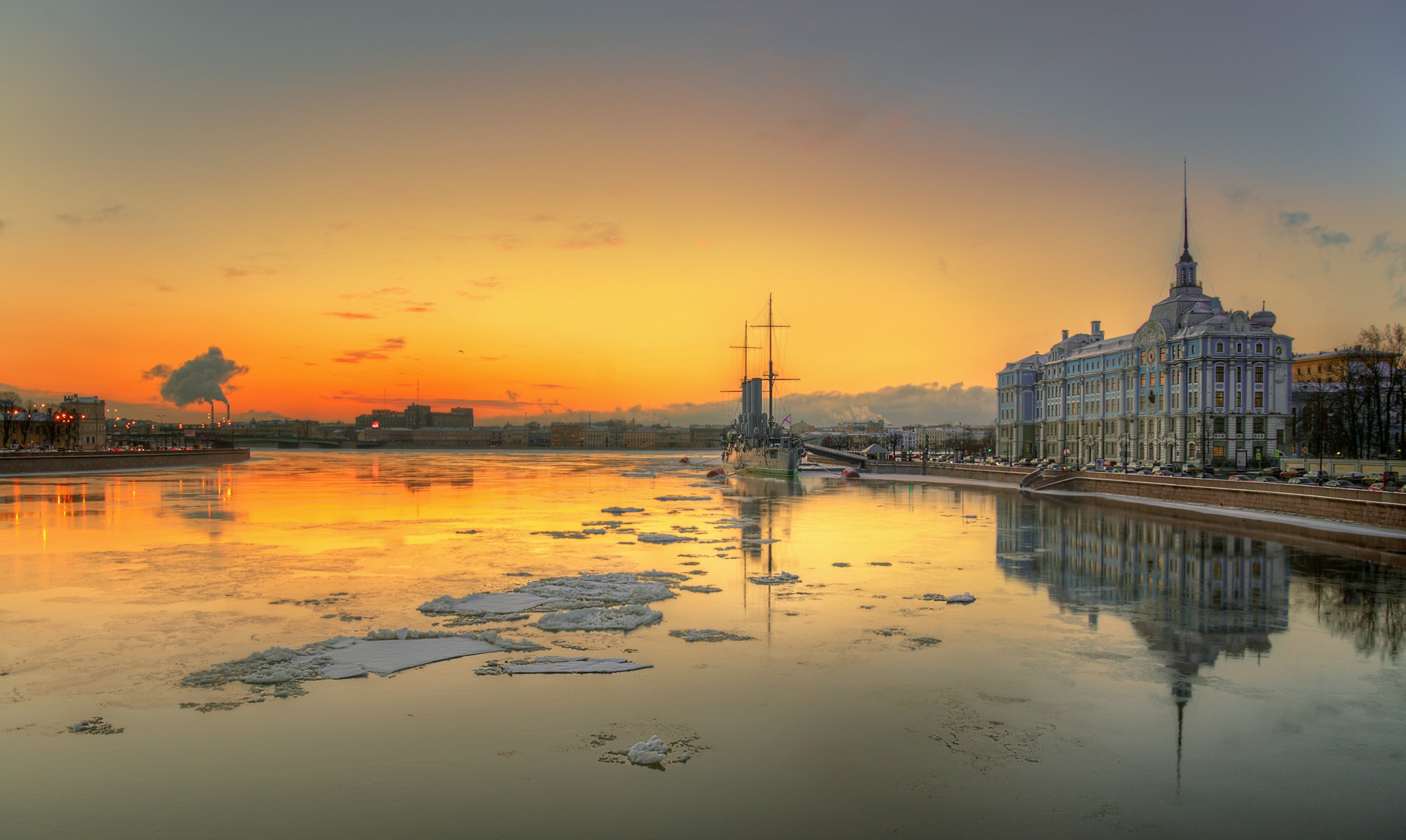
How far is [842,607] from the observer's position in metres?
16.3

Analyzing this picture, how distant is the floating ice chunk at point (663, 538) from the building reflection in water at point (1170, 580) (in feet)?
32.7

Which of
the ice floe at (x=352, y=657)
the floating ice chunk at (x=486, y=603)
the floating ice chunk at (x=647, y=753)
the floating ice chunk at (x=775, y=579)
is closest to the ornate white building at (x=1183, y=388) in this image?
the floating ice chunk at (x=775, y=579)

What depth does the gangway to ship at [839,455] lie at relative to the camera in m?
105

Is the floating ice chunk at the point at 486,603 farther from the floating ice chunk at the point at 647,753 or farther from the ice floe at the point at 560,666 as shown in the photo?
the floating ice chunk at the point at 647,753

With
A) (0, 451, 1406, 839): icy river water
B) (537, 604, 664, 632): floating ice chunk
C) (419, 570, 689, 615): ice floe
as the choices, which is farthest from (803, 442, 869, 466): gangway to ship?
(537, 604, 664, 632): floating ice chunk

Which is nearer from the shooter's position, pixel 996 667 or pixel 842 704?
pixel 842 704

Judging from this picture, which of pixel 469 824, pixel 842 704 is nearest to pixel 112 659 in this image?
pixel 469 824

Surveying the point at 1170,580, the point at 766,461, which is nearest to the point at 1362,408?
the point at 766,461

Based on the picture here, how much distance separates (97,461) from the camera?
76812mm

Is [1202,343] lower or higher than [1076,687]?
higher

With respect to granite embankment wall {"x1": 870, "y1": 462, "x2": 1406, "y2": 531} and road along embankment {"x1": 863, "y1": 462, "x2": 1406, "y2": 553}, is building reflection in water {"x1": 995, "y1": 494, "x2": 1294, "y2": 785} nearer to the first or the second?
road along embankment {"x1": 863, "y1": 462, "x2": 1406, "y2": 553}

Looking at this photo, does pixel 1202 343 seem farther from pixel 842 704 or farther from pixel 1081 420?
pixel 842 704

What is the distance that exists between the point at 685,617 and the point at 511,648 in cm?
365

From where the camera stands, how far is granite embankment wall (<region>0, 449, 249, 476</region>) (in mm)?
69562
